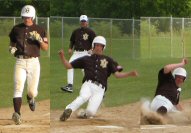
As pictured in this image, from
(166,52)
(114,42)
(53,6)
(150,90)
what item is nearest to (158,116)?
(150,90)

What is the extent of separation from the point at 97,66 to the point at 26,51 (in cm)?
90

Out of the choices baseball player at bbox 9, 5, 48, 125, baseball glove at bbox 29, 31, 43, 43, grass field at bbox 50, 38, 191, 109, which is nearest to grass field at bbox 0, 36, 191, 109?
grass field at bbox 50, 38, 191, 109

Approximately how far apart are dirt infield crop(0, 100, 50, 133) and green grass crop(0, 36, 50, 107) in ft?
0.29

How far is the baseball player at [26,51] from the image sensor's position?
5.57 meters

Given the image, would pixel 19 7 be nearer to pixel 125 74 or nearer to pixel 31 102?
pixel 31 102

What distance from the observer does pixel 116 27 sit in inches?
215

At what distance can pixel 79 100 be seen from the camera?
5320 millimetres

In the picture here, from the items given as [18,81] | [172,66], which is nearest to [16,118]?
[18,81]

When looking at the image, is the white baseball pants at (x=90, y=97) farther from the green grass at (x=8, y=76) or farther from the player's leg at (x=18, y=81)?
the player's leg at (x=18, y=81)

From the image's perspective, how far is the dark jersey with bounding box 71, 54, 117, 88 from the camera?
525 centimetres

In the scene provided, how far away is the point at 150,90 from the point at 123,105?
0.46m

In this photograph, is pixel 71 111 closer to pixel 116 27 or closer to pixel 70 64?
pixel 70 64

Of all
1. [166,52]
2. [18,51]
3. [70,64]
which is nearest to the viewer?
[70,64]

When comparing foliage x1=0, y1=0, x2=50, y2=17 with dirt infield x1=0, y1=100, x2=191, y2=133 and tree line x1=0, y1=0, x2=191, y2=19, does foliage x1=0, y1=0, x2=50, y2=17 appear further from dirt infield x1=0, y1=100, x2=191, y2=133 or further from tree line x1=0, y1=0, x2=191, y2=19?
dirt infield x1=0, y1=100, x2=191, y2=133
